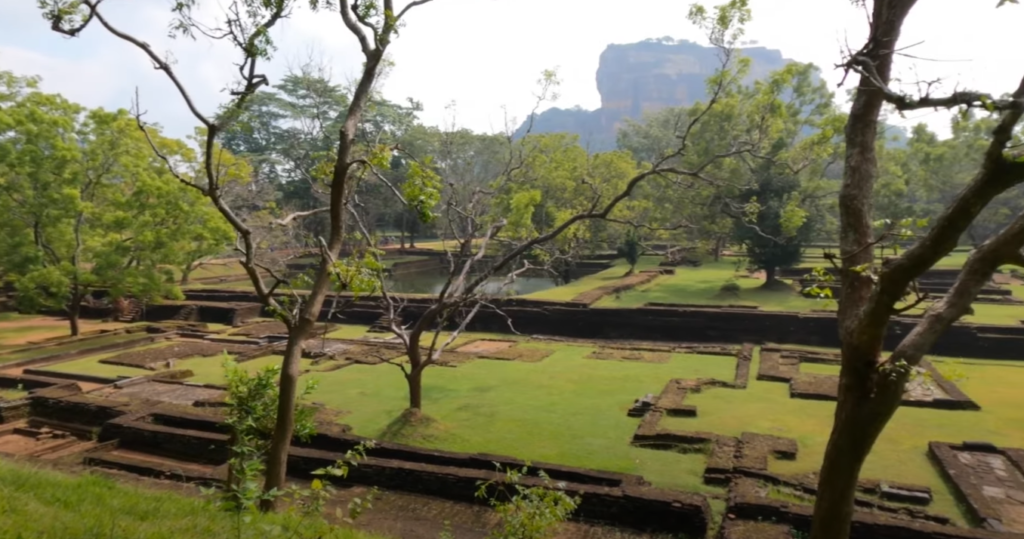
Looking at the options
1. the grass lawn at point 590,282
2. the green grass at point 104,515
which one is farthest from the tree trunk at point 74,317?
the green grass at point 104,515

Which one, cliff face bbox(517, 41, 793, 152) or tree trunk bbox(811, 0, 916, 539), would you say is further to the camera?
cliff face bbox(517, 41, 793, 152)

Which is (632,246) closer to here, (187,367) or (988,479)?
(187,367)

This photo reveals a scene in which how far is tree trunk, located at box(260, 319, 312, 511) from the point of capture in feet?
18.2

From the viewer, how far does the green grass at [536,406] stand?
8.57m

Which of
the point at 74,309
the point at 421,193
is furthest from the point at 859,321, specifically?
the point at 74,309

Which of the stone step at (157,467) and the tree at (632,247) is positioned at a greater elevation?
the tree at (632,247)

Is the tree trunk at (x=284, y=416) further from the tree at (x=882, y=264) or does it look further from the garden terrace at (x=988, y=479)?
the garden terrace at (x=988, y=479)

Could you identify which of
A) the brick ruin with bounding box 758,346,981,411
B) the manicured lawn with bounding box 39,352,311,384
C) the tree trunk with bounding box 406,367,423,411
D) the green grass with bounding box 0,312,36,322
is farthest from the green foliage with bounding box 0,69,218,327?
the brick ruin with bounding box 758,346,981,411

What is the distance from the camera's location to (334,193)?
548 centimetres

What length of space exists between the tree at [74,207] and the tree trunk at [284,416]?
12231 millimetres

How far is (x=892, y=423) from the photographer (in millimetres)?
9461

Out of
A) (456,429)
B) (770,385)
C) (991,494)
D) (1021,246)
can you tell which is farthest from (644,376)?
(1021,246)

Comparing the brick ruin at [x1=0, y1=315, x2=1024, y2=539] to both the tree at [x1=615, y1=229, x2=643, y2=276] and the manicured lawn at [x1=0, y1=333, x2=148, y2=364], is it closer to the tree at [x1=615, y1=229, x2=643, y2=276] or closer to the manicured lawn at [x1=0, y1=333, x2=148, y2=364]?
the manicured lawn at [x1=0, y1=333, x2=148, y2=364]

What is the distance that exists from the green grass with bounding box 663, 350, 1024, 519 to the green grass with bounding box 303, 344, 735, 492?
1.14 meters
